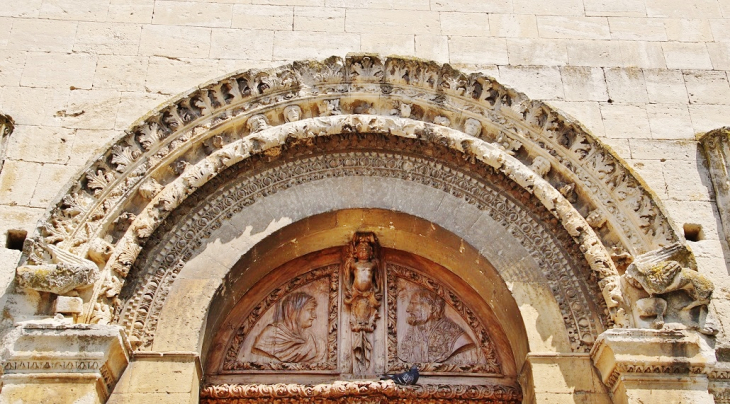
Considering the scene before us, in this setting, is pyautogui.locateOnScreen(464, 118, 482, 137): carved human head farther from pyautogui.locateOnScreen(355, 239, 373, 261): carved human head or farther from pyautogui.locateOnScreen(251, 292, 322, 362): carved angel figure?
pyautogui.locateOnScreen(251, 292, 322, 362): carved angel figure

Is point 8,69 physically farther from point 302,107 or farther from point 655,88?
point 655,88

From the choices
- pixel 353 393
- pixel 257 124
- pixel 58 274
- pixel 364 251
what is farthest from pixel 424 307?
pixel 58 274

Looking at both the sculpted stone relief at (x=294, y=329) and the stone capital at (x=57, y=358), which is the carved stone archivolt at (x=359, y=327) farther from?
the stone capital at (x=57, y=358)

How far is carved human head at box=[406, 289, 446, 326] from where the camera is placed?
300 inches

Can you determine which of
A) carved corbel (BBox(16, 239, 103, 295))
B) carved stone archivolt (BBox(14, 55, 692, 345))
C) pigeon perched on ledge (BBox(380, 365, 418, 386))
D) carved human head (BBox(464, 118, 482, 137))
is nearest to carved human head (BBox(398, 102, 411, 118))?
carved stone archivolt (BBox(14, 55, 692, 345))

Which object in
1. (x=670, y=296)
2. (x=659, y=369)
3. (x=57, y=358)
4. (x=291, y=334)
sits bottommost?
(x=659, y=369)

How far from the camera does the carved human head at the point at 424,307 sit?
762cm

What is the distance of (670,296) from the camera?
6477 mm

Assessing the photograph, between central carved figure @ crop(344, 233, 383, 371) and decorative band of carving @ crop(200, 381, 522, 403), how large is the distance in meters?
0.38

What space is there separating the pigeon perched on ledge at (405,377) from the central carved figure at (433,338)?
0.67 feet

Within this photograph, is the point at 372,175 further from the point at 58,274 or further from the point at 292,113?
the point at 58,274

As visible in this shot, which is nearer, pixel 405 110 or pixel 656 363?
pixel 656 363

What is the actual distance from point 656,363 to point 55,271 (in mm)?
4770

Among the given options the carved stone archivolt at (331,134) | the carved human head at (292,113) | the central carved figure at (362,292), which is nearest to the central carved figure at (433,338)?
the central carved figure at (362,292)
